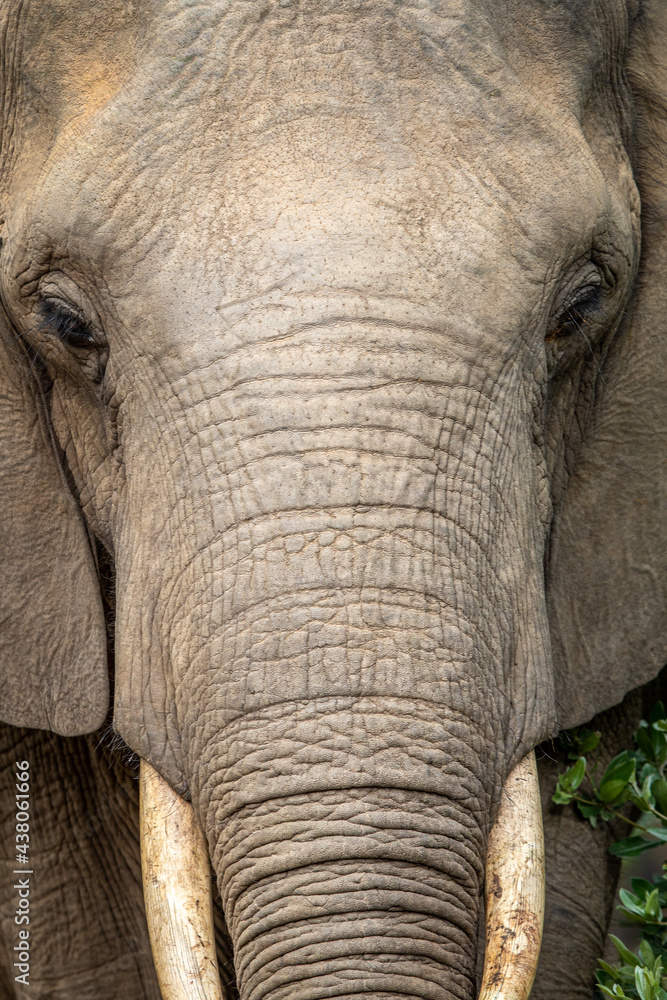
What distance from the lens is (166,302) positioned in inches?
91.0

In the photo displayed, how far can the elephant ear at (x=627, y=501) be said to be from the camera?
2.87m

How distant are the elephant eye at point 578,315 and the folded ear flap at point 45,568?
40.5 inches

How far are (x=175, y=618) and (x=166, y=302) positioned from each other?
21.2 inches

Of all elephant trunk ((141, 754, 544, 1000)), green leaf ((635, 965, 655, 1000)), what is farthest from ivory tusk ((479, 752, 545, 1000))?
green leaf ((635, 965, 655, 1000))

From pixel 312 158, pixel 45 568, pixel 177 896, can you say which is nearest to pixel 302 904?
pixel 177 896

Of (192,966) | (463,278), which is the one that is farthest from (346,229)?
(192,966)

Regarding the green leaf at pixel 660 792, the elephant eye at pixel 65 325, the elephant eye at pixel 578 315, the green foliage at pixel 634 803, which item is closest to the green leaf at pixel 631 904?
the green foliage at pixel 634 803

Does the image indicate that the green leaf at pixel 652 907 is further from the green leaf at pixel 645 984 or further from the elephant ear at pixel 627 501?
the elephant ear at pixel 627 501

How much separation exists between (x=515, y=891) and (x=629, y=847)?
86cm

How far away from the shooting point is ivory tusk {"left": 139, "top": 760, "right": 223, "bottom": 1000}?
89.4 inches

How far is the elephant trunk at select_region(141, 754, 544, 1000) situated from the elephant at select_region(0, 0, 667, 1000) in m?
0.01

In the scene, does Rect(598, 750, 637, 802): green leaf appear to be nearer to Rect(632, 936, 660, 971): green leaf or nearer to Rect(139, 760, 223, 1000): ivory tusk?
Rect(632, 936, 660, 971): green leaf

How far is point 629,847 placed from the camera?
3.07 metres

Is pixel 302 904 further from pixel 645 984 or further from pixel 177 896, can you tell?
pixel 645 984
